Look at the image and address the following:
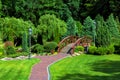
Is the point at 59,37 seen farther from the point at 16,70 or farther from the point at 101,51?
the point at 16,70

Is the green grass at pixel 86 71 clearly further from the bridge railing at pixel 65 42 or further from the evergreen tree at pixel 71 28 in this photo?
the evergreen tree at pixel 71 28

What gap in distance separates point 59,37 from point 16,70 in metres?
22.2

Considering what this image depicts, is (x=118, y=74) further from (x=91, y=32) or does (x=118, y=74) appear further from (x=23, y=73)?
(x=91, y=32)

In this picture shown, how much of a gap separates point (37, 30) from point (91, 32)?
10023mm

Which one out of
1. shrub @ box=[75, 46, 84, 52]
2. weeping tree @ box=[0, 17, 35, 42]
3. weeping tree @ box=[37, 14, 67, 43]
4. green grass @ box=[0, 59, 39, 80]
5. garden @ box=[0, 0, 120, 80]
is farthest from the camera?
weeping tree @ box=[37, 14, 67, 43]

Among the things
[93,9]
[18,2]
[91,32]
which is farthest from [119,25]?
[18,2]

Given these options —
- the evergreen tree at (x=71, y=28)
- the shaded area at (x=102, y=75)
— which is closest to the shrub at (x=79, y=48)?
the evergreen tree at (x=71, y=28)

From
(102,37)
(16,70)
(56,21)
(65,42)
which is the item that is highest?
(56,21)

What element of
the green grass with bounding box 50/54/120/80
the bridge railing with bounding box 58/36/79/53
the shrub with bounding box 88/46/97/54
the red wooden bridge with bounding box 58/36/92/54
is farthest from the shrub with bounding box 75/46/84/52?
the green grass with bounding box 50/54/120/80

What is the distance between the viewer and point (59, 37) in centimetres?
4800

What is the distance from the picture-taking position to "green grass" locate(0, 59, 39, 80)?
22.9 meters

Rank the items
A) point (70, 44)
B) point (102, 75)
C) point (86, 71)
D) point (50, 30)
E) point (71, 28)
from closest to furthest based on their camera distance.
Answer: point (102, 75), point (86, 71), point (70, 44), point (50, 30), point (71, 28)

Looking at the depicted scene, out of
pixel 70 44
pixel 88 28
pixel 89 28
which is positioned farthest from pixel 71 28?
pixel 70 44

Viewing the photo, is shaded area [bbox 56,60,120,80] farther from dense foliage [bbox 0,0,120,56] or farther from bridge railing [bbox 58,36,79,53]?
bridge railing [bbox 58,36,79,53]
